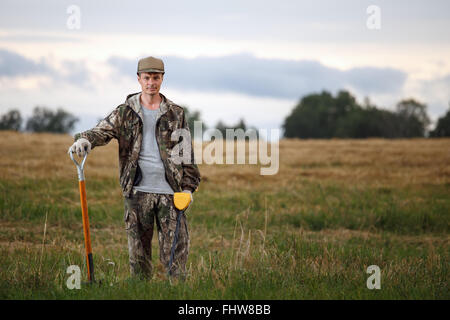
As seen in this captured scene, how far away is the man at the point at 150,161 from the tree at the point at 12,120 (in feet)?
351

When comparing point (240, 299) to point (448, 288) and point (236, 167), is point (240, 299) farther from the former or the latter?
point (236, 167)

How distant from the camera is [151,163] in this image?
622 cm

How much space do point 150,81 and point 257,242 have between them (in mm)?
4458

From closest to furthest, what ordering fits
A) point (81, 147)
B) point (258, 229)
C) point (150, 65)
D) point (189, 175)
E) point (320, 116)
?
point (81, 147) < point (150, 65) < point (189, 175) < point (258, 229) < point (320, 116)

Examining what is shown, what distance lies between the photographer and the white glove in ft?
18.3

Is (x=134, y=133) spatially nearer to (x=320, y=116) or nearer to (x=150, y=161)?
(x=150, y=161)

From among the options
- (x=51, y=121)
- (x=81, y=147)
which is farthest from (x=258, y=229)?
(x=51, y=121)

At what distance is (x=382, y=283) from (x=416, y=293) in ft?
1.59

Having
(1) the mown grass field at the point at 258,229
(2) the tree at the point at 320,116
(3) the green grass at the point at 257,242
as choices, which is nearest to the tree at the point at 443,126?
(2) the tree at the point at 320,116

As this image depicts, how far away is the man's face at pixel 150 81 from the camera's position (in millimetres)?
6104

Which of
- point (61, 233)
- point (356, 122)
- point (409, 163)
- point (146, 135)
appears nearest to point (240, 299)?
point (146, 135)

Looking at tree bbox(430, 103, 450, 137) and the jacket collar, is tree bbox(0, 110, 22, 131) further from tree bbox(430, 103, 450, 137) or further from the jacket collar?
the jacket collar

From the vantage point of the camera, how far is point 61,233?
431 inches

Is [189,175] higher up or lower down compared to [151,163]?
lower down
